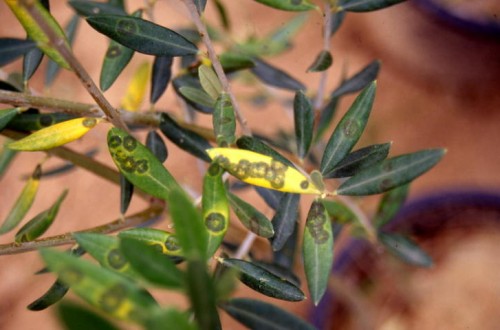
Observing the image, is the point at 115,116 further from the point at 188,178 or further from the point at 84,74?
the point at 188,178

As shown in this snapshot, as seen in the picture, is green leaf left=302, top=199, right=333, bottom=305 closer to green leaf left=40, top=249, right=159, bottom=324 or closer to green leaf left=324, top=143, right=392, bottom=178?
green leaf left=324, top=143, right=392, bottom=178

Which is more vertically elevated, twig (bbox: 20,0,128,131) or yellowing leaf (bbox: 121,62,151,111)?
twig (bbox: 20,0,128,131)

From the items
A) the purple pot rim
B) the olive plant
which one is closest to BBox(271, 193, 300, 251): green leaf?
the olive plant

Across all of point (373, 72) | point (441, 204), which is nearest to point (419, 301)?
point (441, 204)

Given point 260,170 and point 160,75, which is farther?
point 160,75

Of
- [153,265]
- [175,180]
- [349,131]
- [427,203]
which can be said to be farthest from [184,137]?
[427,203]

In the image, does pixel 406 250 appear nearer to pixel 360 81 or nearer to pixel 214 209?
pixel 360 81
